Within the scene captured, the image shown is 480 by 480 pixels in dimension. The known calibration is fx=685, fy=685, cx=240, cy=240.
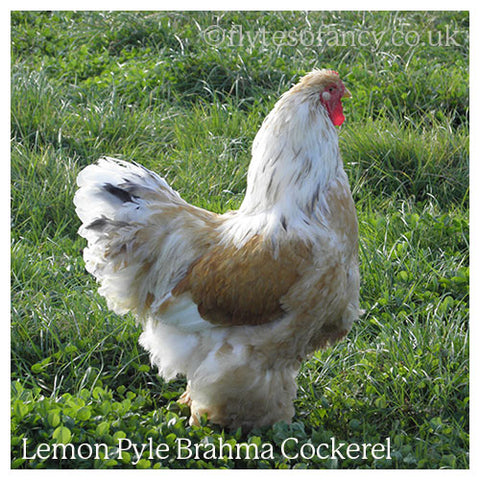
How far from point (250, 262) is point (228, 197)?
233cm

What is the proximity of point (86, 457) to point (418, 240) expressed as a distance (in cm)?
290

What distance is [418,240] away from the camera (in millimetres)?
5074

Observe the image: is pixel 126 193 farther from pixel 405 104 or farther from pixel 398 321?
pixel 405 104

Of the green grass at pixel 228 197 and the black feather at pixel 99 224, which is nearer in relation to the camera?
the black feather at pixel 99 224

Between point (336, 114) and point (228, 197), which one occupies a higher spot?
point (336, 114)

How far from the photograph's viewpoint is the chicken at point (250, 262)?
3.34 m

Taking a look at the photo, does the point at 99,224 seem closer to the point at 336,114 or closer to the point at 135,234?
the point at 135,234

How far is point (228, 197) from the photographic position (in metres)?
5.62

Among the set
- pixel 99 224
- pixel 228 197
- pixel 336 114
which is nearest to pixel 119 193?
pixel 99 224

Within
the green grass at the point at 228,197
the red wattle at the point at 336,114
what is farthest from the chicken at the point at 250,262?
the green grass at the point at 228,197

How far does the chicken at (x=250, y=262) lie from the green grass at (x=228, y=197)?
378mm

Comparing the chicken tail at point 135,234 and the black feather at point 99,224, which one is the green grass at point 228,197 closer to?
the chicken tail at point 135,234

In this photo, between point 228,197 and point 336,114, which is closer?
point 336,114

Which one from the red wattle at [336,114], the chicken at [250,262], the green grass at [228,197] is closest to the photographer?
the chicken at [250,262]
